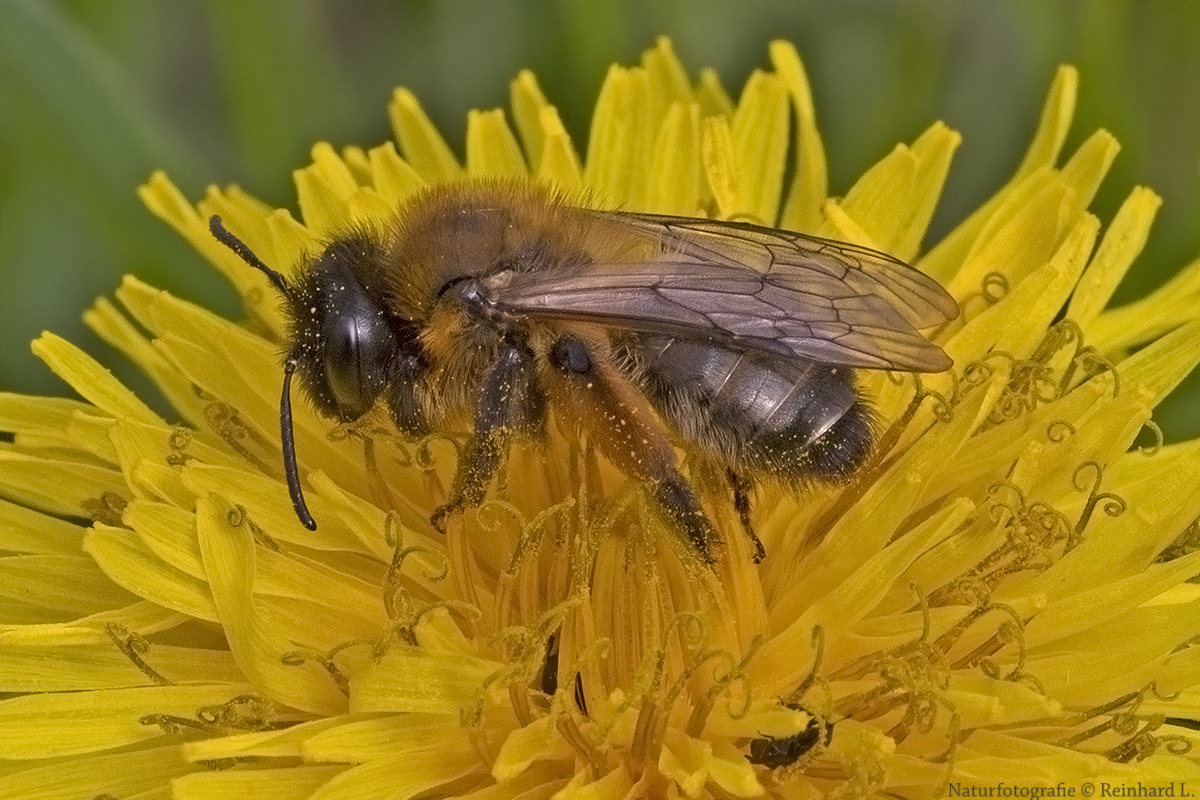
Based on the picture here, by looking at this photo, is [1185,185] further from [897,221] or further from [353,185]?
[353,185]

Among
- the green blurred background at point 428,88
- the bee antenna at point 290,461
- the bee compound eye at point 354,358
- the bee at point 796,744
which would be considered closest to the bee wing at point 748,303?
the bee compound eye at point 354,358

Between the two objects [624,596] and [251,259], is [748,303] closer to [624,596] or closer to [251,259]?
[624,596]

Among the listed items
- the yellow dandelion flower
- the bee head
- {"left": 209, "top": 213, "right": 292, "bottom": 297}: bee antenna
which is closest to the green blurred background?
the yellow dandelion flower

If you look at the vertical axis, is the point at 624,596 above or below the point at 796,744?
above

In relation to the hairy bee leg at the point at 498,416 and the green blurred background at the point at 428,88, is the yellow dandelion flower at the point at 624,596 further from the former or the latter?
the green blurred background at the point at 428,88

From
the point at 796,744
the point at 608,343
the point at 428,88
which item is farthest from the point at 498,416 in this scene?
the point at 428,88

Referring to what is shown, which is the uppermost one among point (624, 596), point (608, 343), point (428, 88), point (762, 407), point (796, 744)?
point (428, 88)
